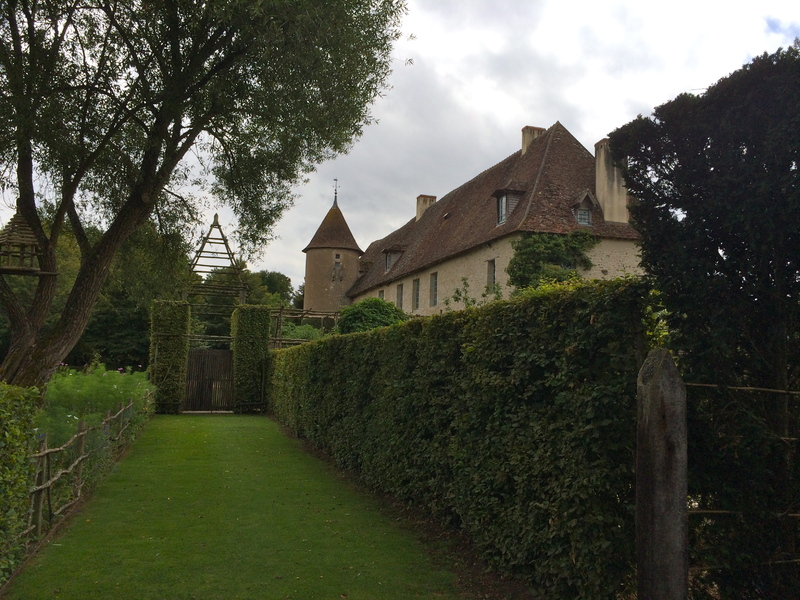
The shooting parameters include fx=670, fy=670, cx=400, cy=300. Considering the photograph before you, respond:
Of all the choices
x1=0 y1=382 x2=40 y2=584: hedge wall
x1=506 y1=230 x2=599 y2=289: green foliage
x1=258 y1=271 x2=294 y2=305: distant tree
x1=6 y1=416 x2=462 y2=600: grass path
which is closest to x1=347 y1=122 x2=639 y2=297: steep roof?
x1=506 y1=230 x2=599 y2=289: green foliage

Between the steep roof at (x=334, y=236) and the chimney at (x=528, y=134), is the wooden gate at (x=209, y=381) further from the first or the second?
→ the steep roof at (x=334, y=236)

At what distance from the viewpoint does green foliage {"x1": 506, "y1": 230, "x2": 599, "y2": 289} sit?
908 inches

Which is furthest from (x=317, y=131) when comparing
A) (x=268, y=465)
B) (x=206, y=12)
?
(x=268, y=465)

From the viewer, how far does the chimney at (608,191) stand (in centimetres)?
2470

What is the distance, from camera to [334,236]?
45.0 m

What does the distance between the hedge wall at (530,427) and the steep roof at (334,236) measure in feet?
117

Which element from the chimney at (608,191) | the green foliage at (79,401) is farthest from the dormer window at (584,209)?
the green foliage at (79,401)

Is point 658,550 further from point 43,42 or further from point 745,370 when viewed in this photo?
point 43,42

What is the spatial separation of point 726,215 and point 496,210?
23590mm

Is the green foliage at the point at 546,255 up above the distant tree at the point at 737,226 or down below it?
above

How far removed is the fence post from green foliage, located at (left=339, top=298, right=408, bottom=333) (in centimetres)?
1706

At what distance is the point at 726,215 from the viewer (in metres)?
4.03

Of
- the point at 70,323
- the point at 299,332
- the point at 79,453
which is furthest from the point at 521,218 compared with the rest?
the point at 79,453

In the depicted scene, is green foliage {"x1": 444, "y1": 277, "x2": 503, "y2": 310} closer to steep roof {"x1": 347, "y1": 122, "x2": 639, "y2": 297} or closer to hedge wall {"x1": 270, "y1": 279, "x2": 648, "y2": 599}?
steep roof {"x1": 347, "y1": 122, "x2": 639, "y2": 297}
